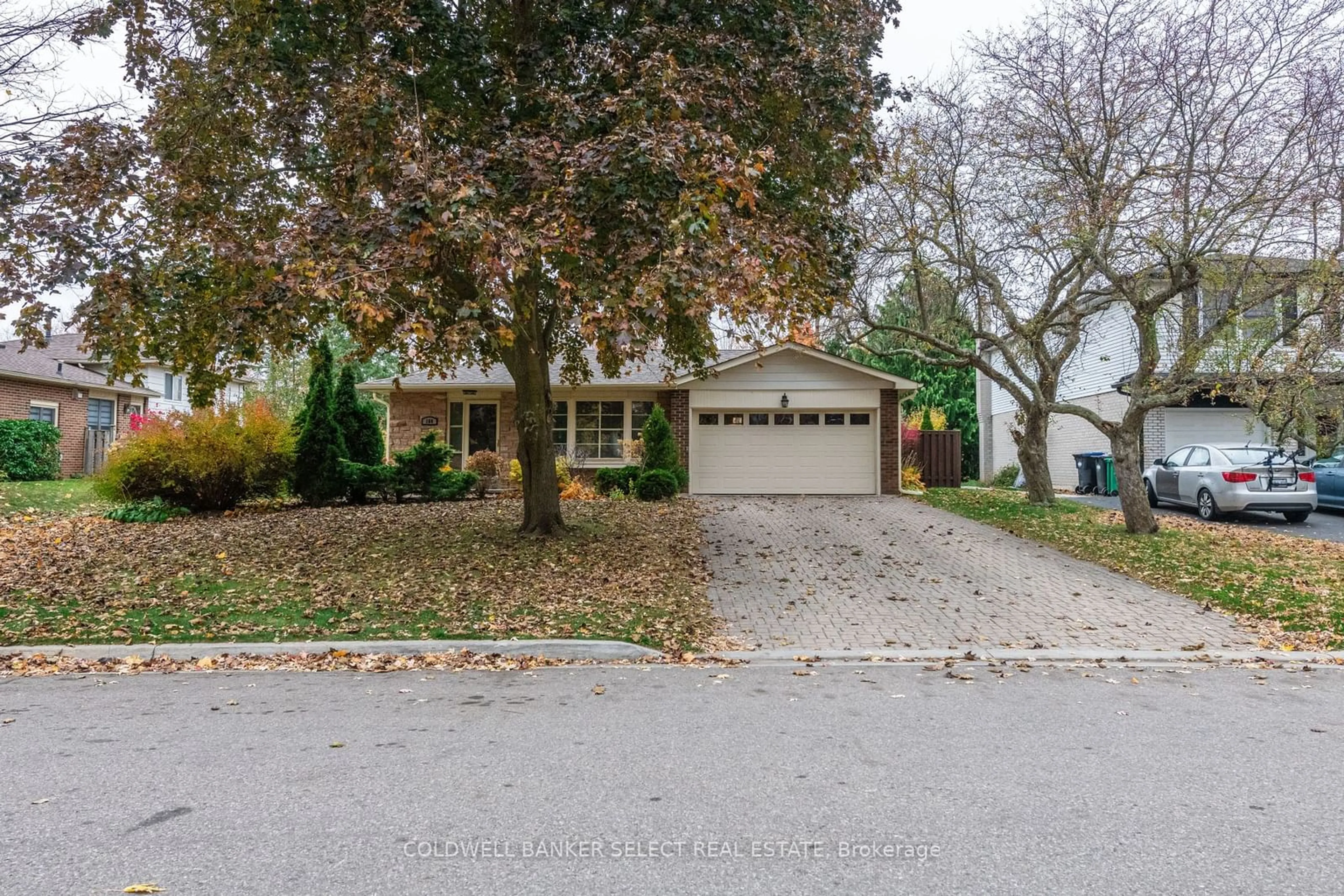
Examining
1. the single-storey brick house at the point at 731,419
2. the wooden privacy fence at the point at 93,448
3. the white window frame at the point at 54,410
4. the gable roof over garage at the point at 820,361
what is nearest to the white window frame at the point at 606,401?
the single-storey brick house at the point at 731,419

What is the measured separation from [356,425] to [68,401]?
1405 centimetres

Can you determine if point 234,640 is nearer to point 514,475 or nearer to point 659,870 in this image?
point 659,870

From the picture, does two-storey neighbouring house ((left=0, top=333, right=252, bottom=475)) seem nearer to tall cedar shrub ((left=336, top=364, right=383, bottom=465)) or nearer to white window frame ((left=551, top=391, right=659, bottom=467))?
tall cedar shrub ((left=336, top=364, right=383, bottom=465))

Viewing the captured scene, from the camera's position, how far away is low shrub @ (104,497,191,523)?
13461 millimetres

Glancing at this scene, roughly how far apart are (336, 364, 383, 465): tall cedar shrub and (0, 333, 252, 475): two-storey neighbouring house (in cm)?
779

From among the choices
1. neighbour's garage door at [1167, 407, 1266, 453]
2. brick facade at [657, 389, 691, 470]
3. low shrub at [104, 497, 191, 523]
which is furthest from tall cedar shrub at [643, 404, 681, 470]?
neighbour's garage door at [1167, 407, 1266, 453]

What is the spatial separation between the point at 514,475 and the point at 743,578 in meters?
9.36

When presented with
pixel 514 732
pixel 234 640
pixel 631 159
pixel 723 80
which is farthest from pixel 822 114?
pixel 234 640

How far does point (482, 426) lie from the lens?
62.5 ft

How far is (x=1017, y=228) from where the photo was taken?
1315 cm

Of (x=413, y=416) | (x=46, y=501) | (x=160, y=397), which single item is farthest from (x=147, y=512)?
(x=160, y=397)

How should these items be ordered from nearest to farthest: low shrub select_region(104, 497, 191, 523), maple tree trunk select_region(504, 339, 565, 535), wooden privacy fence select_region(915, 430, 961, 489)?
maple tree trunk select_region(504, 339, 565, 535)
low shrub select_region(104, 497, 191, 523)
wooden privacy fence select_region(915, 430, 961, 489)

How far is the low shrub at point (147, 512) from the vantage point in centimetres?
1346

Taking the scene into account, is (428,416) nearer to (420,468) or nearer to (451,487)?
(420,468)
